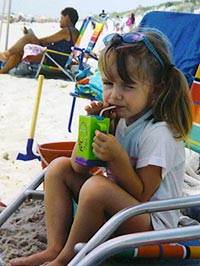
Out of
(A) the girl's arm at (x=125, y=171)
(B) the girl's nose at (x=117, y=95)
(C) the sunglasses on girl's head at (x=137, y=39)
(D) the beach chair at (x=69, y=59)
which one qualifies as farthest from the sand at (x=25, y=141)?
(C) the sunglasses on girl's head at (x=137, y=39)

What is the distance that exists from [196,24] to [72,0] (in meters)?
21.8

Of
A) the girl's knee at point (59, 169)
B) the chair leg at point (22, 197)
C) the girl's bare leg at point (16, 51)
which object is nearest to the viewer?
the girl's knee at point (59, 169)

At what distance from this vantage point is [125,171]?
185 cm

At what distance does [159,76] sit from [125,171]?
414 mm

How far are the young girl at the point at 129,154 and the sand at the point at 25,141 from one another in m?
0.34

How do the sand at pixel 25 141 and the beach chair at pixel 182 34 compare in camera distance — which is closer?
the sand at pixel 25 141

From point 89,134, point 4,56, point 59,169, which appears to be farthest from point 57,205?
point 4,56

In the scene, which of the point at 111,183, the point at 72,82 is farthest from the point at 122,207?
the point at 72,82

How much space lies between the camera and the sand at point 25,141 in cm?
249

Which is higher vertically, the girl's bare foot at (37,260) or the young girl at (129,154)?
the young girl at (129,154)

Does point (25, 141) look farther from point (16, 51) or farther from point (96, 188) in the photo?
point (16, 51)

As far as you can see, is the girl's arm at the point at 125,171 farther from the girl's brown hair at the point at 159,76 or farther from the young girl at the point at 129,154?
the girl's brown hair at the point at 159,76

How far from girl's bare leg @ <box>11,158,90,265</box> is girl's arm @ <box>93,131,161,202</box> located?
30 cm

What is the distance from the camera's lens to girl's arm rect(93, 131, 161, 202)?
1825 millimetres
